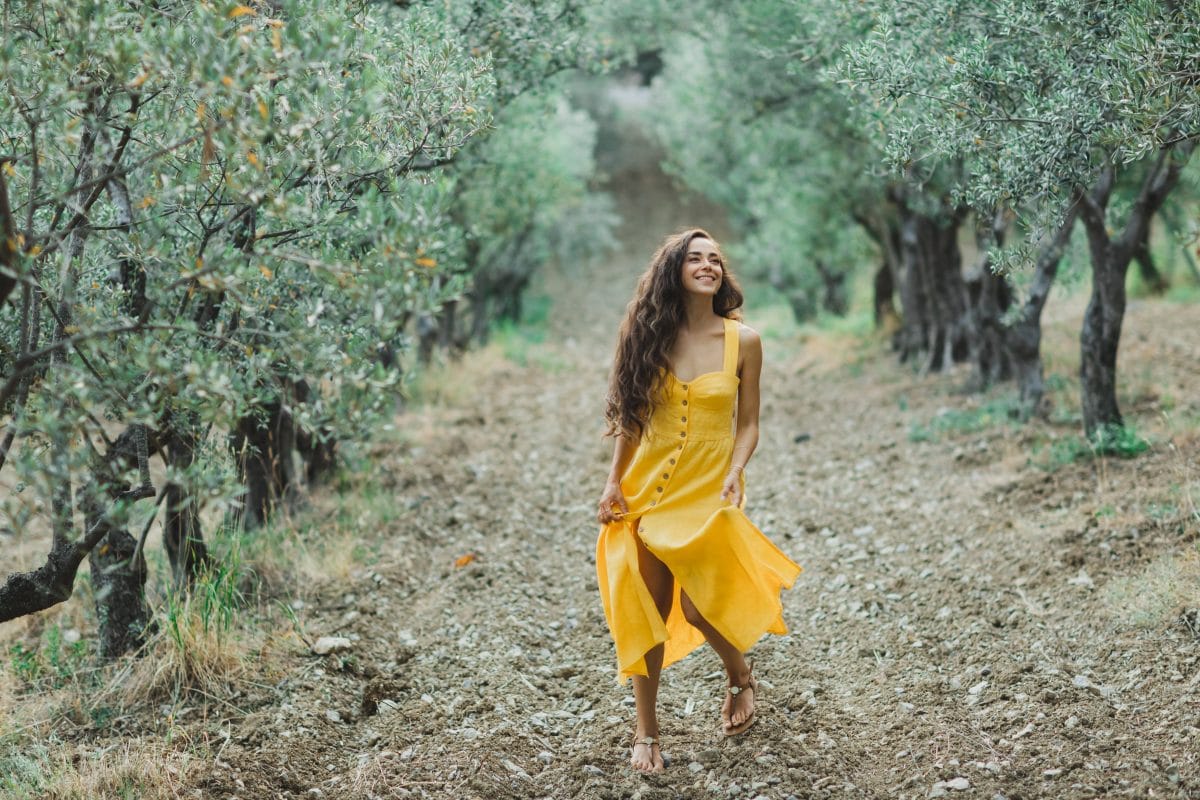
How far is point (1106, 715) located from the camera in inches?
200

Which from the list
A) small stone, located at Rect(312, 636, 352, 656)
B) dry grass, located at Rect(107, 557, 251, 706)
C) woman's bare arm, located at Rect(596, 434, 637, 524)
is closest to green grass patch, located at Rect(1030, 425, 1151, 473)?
woman's bare arm, located at Rect(596, 434, 637, 524)

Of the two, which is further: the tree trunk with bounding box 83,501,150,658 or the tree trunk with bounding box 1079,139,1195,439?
the tree trunk with bounding box 1079,139,1195,439

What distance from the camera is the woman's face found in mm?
5211

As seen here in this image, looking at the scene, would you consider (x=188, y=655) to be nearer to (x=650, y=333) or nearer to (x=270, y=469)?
(x=270, y=469)

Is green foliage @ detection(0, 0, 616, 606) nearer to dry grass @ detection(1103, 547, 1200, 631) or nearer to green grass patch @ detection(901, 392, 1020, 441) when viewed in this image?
dry grass @ detection(1103, 547, 1200, 631)

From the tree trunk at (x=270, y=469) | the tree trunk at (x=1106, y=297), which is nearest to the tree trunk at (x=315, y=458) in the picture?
the tree trunk at (x=270, y=469)

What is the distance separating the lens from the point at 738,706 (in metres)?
5.39

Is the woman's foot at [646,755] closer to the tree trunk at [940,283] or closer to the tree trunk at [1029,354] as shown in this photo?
the tree trunk at [1029,354]

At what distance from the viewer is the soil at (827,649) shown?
195 inches

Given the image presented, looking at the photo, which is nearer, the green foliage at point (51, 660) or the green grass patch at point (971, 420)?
the green foliage at point (51, 660)

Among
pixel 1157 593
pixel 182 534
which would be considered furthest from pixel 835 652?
pixel 182 534

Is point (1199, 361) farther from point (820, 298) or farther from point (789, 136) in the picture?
point (820, 298)

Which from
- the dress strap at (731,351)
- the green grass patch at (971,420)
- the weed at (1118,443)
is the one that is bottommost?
the green grass patch at (971,420)

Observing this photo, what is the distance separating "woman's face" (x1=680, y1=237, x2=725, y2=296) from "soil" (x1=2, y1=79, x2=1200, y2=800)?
8.05 ft
